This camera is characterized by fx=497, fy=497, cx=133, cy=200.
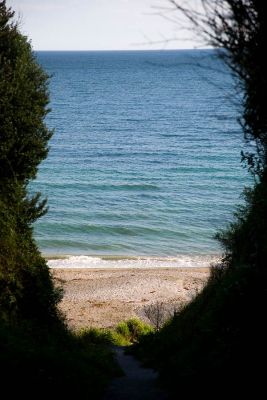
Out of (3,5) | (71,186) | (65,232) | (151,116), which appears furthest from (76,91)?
(3,5)

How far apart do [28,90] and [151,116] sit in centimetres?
7742

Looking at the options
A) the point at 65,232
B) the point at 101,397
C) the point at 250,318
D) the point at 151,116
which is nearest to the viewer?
the point at 250,318

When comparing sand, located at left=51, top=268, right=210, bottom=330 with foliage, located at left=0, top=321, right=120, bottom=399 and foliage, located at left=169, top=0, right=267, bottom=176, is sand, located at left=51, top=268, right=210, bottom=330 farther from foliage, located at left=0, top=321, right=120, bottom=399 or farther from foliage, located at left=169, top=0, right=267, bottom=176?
foliage, located at left=169, top=0, right=267, bottom=176

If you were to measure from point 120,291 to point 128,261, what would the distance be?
5369 millimetres

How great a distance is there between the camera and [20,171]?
1469cm

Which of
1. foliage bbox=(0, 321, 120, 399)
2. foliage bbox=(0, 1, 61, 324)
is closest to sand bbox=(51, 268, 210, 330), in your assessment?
foliage bbox=(0, 1, 61, 324)

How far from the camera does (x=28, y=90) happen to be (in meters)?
14.6

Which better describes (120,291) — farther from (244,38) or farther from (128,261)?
(244,38)

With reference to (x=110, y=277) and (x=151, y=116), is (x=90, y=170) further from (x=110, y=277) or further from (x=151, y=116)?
(x=151, y=116)

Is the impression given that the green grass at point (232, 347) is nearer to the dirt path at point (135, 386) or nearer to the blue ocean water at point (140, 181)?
the dirt path at point (135, 386)

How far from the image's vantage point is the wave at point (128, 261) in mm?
31297

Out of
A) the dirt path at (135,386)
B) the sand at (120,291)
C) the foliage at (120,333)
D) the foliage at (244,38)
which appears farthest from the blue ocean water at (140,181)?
the foliage at (120,333)

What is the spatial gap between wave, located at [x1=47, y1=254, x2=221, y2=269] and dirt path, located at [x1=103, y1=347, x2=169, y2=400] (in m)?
17.5

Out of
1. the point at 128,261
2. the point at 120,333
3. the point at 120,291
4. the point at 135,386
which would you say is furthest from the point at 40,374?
the point at 128,261
